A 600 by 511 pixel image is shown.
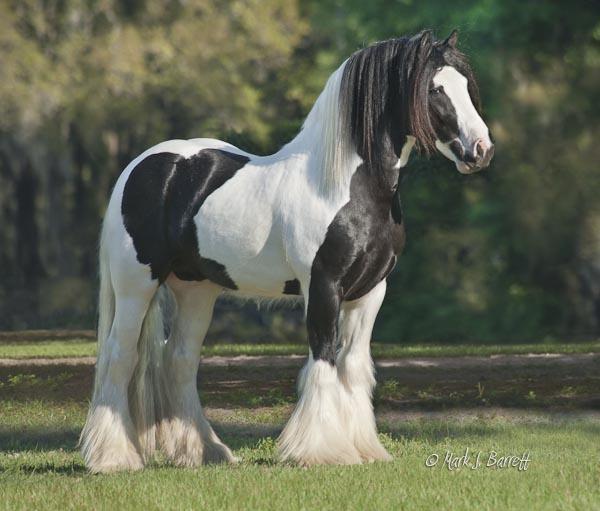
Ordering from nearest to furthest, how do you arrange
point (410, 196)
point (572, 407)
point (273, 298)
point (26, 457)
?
point (273, 298)
point (26, 457)
point (572, 407)
point (410, 196)

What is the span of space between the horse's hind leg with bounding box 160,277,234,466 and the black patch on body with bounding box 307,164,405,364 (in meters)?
1.15

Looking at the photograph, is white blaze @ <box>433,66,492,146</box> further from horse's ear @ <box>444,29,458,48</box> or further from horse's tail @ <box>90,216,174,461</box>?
horse's tail @ <box>90,216,174,461</box>

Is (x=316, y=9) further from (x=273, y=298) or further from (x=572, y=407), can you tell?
(x=273, y=298)

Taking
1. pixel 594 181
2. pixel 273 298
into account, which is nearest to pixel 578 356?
pixel 594 181

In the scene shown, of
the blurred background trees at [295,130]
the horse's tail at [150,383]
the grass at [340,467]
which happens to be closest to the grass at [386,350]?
the blurred background trees at [295,130]

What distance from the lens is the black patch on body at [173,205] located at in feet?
23.4

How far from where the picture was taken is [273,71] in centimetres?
Result: 3041

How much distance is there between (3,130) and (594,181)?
49.4 feet

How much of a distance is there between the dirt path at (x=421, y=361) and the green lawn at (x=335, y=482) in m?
6.12

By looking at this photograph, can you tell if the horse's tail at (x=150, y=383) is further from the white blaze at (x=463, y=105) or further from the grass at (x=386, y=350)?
the grass at (x=386, y=350)

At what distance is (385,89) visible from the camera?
22.1ft
